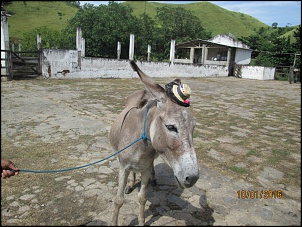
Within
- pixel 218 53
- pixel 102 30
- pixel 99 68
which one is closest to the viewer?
pixel 99 68

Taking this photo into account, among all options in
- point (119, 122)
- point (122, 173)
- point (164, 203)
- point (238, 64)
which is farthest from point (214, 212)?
point (238, 64)

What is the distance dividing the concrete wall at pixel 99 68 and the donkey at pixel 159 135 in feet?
51.8

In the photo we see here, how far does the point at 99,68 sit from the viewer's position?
19.5 m

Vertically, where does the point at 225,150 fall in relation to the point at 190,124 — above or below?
below

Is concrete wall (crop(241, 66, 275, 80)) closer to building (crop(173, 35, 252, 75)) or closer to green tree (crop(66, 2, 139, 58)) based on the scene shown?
building (crop(173, 35, 252, 75))

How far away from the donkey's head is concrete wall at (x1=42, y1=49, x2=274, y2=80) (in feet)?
53.7

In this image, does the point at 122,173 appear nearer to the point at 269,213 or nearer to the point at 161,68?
the point at 269,213

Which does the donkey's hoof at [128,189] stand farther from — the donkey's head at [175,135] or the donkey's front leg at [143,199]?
the donkey's head at [175,135]

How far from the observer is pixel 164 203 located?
3371 millimetres

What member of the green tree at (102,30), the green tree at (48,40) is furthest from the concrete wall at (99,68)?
the green tree at (48,40)

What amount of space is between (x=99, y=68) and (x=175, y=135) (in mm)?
18284

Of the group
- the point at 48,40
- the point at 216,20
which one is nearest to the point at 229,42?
the point at 48,40

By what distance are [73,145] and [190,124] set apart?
361 centimetres

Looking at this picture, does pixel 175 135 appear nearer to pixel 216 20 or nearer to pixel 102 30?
pixel 102 30
